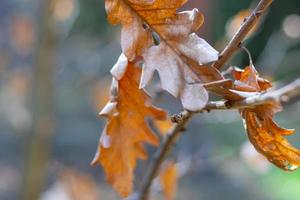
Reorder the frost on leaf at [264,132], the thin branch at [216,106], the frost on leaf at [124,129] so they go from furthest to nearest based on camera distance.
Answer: the frost on leaf at [124,129], the frost on leaf at [264,132], the thin branch at [216,106]

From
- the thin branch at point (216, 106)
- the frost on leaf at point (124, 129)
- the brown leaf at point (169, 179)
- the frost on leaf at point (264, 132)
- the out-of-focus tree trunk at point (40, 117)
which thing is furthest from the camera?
the out-of-focus tree trunk at point (40, 117)

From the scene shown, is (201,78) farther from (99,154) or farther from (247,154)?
(247,154)

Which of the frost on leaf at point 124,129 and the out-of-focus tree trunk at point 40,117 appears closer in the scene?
the frost on leaf at point 124,129

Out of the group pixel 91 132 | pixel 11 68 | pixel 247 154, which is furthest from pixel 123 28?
pixel 91 132

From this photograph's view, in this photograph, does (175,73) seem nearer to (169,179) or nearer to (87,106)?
(169,179)

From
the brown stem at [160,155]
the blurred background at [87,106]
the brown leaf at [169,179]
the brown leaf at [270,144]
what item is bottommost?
the blurred background at [87,106]

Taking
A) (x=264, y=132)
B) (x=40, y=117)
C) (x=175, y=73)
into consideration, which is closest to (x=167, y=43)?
(x=175, y=73)

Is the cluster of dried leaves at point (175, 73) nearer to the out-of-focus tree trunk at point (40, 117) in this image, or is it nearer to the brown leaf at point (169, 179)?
the brown leaf at point (169, 179)

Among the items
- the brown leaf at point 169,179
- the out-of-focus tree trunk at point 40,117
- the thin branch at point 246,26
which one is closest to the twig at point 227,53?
the thin branch at point 246,26
